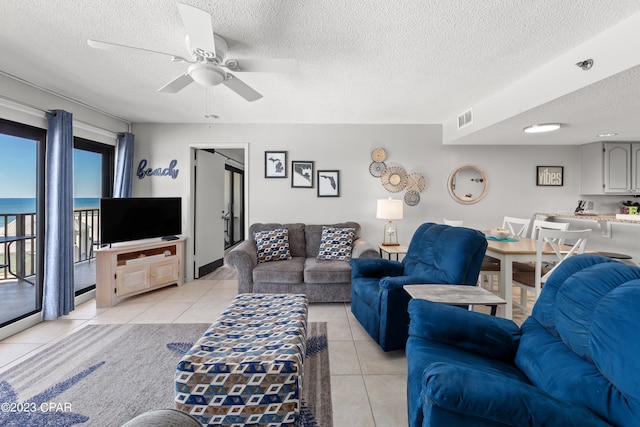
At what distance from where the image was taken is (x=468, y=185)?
412 cm

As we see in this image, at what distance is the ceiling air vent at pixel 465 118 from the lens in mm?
3346

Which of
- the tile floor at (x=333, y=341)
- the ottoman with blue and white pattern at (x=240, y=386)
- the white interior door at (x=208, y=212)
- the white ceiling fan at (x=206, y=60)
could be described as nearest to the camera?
the ottoman with blue and white pattern at (x=240, y=386)

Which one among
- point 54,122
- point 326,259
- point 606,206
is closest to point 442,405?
point 326,259

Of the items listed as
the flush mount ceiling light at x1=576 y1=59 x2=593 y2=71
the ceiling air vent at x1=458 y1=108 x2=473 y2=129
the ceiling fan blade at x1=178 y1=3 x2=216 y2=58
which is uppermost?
the ceiling air vent at x1=458 y1=108 x2=473 y2=129

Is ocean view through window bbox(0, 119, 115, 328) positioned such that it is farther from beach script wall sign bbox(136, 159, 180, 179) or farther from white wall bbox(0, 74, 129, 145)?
beach script wall sign bbox(136, 159, 180, 179)

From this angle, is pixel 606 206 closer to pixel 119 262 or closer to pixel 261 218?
pixel 261 218

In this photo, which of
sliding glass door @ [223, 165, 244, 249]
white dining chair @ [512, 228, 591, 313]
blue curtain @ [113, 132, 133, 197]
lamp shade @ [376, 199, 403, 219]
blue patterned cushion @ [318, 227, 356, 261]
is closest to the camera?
white dining chair @ [512, 228, 591, 313]

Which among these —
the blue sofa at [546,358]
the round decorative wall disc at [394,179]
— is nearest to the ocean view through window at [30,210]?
the blue sofa at [546,358]

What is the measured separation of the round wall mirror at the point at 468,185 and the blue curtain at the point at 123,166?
4.82 m

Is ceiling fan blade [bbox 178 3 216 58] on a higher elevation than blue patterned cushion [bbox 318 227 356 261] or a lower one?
higher

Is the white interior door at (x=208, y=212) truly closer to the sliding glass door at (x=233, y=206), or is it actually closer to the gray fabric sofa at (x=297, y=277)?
the sliding glass door at (x=233, y=206)

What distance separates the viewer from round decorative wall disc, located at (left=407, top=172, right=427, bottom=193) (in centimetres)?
→ 408

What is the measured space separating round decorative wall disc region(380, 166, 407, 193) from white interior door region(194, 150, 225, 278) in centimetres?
285

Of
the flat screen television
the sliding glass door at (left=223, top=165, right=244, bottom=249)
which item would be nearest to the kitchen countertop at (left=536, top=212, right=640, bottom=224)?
the flat screen television
